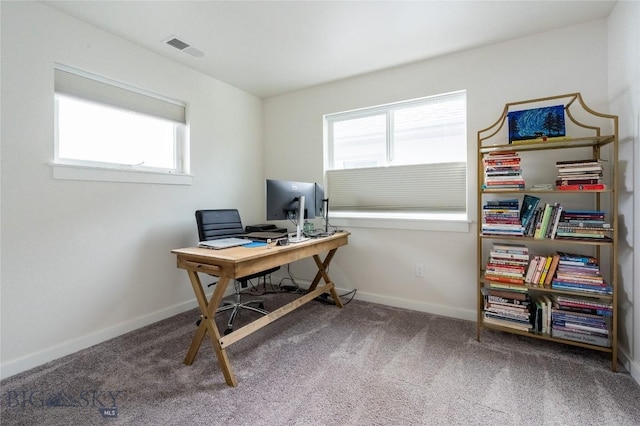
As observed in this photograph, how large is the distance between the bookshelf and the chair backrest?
2.22 metres

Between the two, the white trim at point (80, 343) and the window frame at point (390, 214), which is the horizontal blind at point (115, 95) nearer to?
the window frame at point (390, 214)

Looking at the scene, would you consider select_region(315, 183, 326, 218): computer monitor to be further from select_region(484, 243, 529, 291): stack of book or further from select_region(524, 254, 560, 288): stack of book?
select_region(524, 254, 560, 288): stack of book

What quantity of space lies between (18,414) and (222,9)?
2.67m

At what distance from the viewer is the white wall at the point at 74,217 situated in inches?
72.1

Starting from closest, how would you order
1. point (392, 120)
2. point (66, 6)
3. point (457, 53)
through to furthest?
1. point (66, 6)
2. point (457, 53)
3. point (392, 120)

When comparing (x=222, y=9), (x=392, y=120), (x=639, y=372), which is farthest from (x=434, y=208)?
(x=222, y=9)

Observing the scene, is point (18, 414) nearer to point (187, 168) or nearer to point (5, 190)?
point (5, 190)

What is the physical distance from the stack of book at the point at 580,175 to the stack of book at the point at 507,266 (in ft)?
1.74

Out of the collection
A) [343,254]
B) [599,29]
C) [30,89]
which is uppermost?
[599,29]

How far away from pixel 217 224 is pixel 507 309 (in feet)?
8.31

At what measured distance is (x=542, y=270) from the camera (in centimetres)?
207

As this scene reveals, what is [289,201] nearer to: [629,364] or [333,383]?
[333,383]

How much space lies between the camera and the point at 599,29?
6.94ft

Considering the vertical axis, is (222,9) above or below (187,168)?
above
